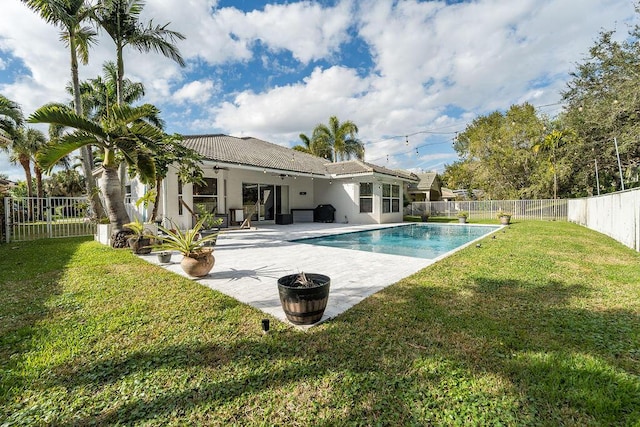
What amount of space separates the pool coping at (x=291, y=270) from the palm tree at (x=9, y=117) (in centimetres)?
1073

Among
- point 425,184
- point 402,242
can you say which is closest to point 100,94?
point 402,242

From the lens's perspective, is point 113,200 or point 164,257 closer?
point 164,257

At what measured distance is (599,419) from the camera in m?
1.92

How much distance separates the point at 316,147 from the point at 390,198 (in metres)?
14.7

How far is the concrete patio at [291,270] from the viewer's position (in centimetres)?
432

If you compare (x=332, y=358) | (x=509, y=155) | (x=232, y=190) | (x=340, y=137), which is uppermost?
(x=340, y=137)

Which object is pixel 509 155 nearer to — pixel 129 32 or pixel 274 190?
pixel 274 190

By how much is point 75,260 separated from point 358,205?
46.3 feet

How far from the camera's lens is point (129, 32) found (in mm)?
11102

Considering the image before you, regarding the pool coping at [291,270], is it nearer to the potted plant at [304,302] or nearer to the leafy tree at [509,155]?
the potted plant at [304,302]

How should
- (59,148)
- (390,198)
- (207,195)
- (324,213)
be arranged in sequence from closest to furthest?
(59,148), (207,195), (324,213), (390,198)

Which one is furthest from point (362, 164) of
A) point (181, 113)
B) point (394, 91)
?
point (181, 113)

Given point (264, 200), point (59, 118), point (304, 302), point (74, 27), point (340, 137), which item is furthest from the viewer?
point (340, 137)

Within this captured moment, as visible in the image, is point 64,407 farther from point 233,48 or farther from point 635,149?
point 635,149
